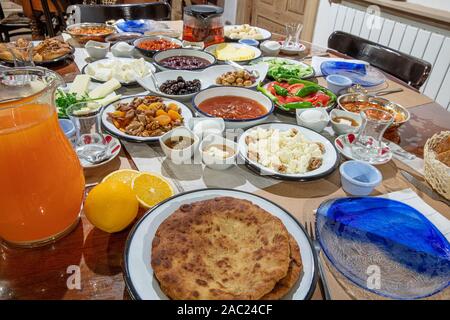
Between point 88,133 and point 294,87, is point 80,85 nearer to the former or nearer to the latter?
point 88,133

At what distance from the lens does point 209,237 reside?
0.96 metres

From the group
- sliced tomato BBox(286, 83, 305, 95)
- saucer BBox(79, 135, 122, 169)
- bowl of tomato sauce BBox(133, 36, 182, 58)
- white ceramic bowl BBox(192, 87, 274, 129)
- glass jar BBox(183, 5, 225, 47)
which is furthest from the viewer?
glass jar BBox(183, 5, 225, 47)

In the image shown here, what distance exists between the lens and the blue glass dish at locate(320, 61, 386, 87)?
2400 millimetres

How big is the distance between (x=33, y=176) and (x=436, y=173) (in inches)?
56.9

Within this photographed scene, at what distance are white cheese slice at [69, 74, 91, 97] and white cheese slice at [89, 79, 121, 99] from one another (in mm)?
54

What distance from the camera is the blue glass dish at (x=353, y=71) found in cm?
240

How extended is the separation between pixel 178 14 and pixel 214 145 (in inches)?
248

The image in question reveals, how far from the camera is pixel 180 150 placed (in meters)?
1.36

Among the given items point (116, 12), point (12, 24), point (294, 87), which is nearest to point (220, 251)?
point (294, 87)

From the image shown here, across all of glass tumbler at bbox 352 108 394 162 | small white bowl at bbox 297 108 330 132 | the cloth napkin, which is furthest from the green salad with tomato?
the cloth napkin

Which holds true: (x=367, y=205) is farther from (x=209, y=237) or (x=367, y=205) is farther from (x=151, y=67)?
(x=151, y=67)

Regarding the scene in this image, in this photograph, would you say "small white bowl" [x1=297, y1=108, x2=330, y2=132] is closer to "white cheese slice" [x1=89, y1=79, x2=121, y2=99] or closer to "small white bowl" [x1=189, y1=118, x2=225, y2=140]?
"small white bowl" [x1=189, y1=118, x2=225, y2=140]

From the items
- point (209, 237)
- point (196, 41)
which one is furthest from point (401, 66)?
point (209, 237)

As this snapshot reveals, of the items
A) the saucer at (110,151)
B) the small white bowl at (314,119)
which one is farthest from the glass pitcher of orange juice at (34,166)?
the small white bowl at (314,119)
